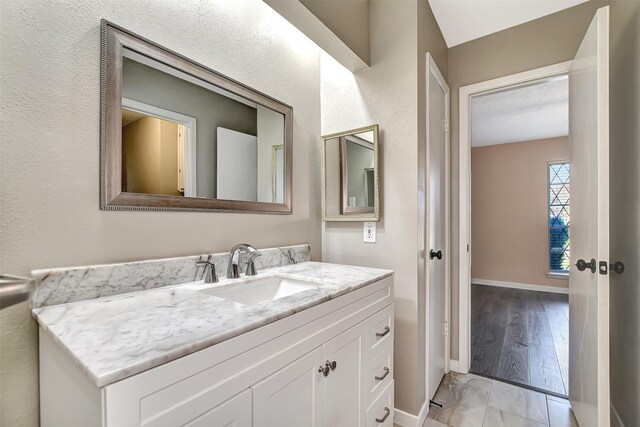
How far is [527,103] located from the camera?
3.33 meters

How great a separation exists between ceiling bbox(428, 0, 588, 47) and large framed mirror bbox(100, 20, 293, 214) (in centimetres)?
129

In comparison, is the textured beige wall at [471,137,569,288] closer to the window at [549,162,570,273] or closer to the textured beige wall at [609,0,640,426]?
the window at [549,162,570,273]

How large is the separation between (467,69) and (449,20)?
1.37ft

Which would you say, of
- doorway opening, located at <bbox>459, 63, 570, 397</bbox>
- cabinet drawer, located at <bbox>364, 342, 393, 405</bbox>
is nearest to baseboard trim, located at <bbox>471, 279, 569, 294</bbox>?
doorway opening, located at <bbox>459, 63, 570, 397</bbox>

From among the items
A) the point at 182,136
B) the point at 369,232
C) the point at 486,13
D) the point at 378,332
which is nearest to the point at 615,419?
the point at 378,332

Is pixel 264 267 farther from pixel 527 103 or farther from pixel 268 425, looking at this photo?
pixel 527 103

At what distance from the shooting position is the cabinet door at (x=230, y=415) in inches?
25.4

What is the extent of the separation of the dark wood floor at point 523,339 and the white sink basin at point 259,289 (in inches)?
70.4

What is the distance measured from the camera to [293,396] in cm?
88

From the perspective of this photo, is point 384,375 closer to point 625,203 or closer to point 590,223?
point 590,223

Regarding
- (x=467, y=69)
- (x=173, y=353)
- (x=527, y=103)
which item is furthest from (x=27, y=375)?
(x=527, y=103)

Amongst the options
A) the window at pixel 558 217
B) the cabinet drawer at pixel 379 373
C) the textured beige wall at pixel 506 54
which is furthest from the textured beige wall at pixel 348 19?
the window at pixel 558 217

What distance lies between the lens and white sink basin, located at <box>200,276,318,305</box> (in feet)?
3.94

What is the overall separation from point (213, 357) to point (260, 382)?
0.18 m
